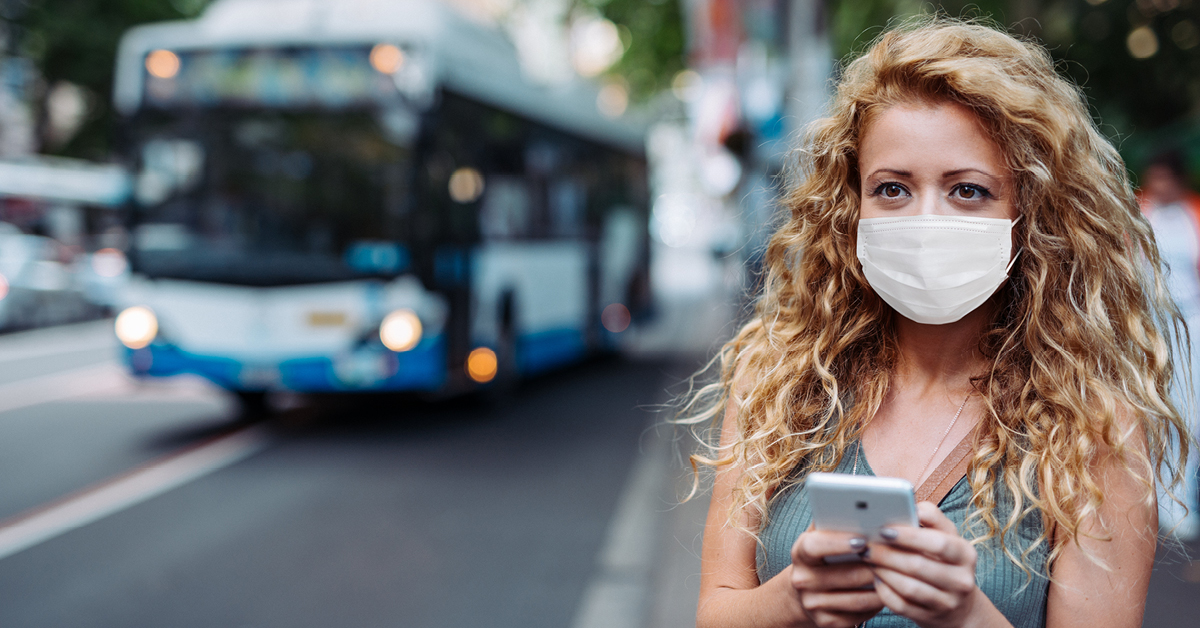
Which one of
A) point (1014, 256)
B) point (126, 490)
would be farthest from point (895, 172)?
point (126, 490)

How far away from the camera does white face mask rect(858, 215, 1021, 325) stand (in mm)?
1809

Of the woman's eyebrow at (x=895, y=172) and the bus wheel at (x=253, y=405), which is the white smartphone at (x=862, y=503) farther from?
the bus wheel at (x=253, y=405)

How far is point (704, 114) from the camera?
1811 centimetres

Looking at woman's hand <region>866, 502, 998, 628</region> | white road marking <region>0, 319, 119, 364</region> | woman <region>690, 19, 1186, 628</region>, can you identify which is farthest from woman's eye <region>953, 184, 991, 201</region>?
white road marking <region>0, 319, 119, 364</region>

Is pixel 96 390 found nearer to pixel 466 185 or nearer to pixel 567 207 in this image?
pixel 466 185

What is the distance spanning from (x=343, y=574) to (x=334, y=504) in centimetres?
144

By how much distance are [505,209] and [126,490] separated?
15.1 feet

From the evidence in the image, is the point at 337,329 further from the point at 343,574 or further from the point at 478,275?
the point at 343,574

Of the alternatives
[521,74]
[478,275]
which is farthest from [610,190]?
[478,275]

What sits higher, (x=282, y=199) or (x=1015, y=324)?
(x=282, y=199)

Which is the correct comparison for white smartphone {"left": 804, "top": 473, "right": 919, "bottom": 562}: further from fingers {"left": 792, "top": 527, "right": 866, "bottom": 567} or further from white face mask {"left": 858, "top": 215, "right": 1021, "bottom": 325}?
white face mask {"left": 858, "top": 215, "right": 1021, "bottom": 325}

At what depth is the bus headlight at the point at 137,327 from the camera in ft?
28.7

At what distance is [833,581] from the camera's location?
1452mm

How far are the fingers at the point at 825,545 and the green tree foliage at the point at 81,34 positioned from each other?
92.7 ft
